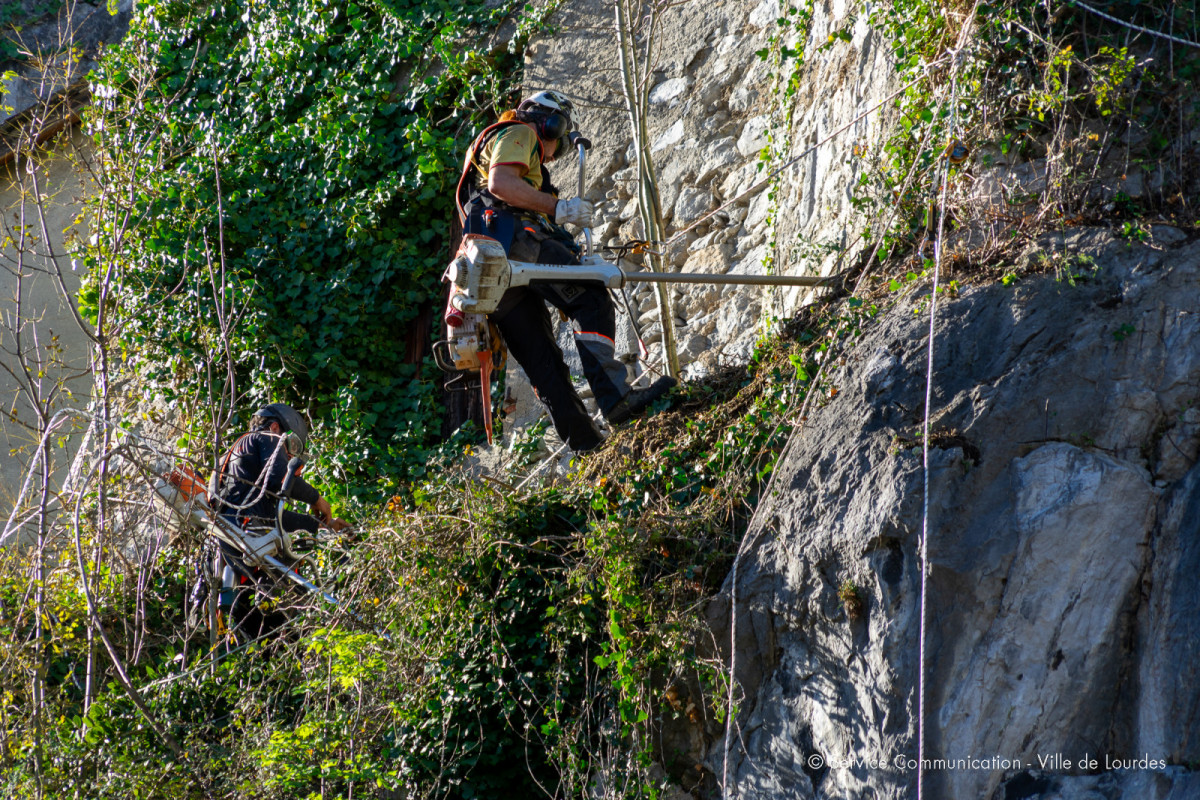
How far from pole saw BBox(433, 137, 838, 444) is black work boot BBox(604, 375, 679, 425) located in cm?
48

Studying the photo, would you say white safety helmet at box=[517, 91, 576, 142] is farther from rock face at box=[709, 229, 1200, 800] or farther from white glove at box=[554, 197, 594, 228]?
rock face at box=[709, 229, 1200, 800]

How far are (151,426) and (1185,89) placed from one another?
667 cm

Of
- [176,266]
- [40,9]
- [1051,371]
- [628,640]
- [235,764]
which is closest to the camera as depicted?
[1051,371]

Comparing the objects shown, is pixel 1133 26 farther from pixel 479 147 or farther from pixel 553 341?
pixel 479 147

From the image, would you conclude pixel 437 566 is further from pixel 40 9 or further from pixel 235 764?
pixel 40 9

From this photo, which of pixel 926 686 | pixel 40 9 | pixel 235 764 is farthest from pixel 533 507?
pixel 40 9

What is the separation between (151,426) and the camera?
7.84m

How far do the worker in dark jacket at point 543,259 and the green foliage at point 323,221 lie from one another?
1654 millimetres

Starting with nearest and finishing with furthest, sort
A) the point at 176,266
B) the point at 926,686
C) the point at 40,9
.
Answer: the point at 926,686 < the point at 176,266 < the point at 40,9

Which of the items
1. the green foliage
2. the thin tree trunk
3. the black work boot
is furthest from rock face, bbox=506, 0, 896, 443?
the green foliage

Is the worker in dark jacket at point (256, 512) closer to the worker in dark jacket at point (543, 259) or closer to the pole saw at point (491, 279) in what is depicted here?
the pole saw at point (491, 279)

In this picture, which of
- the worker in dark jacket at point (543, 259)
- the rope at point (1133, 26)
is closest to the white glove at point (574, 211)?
the worker in dark jacket at point (543, 259)

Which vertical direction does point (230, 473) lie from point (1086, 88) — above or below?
below

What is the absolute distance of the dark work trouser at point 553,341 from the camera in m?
4.89
